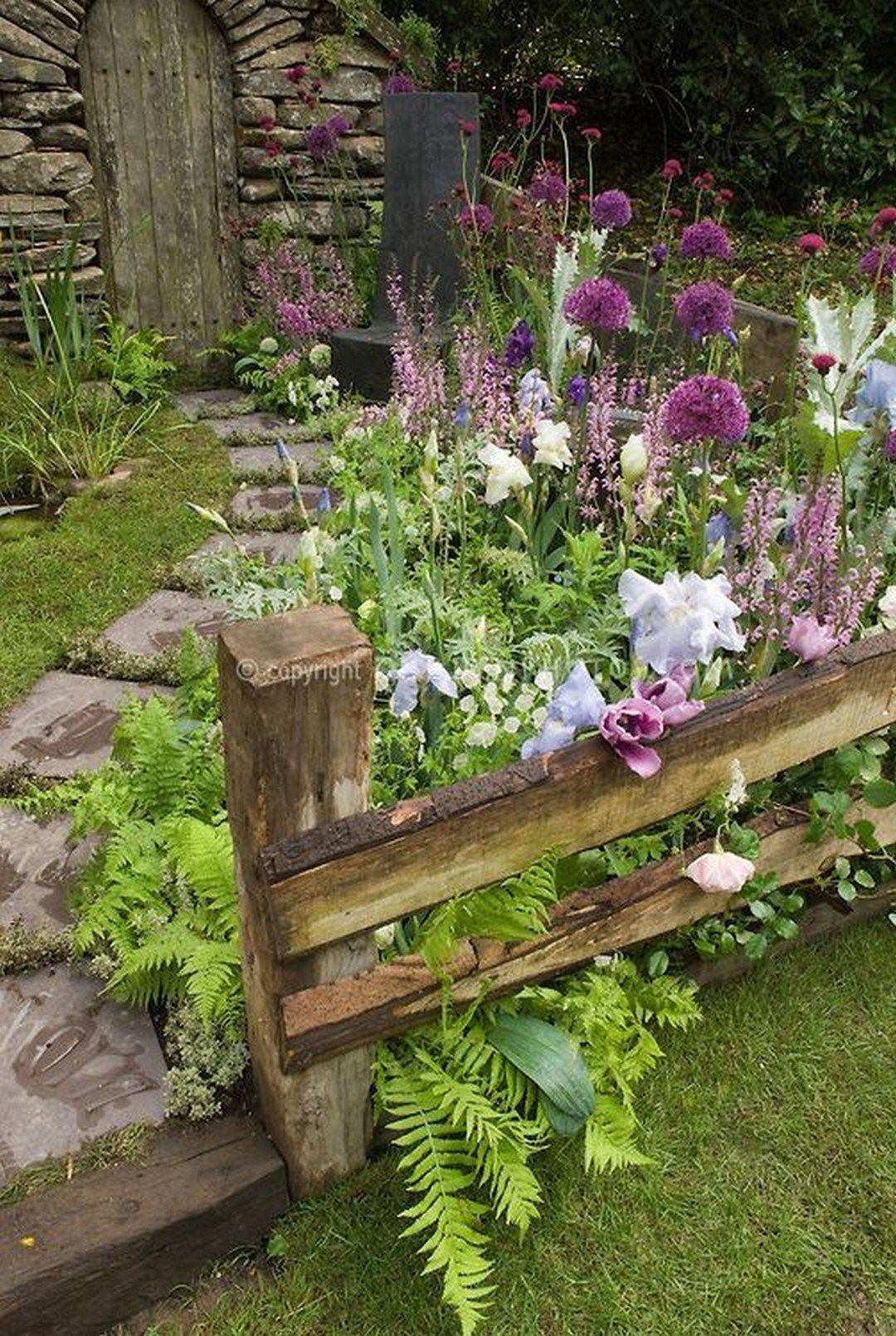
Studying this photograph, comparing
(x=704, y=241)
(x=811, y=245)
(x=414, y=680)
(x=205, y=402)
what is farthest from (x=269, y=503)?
(x=414, y=680)

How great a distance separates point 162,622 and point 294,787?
198 centimetres

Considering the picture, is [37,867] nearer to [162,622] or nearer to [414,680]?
[414,680]

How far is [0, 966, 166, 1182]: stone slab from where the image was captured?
185cm

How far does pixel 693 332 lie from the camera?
2.65 m

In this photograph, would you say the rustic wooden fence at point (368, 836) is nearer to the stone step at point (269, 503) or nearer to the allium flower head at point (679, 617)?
the allium flower head at point (679, 617)

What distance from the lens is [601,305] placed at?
2.58 meters

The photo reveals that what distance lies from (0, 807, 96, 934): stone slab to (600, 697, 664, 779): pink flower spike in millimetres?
1203

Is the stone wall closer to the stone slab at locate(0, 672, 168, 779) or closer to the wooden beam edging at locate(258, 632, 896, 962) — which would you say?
the stone slab at locate(0, 672, 168, 779)

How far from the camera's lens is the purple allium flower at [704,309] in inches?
100

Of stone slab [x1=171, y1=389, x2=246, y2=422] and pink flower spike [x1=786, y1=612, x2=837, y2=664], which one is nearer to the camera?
pink flower spike [x1=786, y1=612, x2=837, y2=664]

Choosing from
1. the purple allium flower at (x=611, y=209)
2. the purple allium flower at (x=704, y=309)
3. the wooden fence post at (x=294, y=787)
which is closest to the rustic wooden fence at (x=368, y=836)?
the wooden fence post at (x=294, y=787)

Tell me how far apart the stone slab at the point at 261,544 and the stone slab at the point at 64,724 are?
2.58 feet

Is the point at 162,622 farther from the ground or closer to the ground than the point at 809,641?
closer to the ground

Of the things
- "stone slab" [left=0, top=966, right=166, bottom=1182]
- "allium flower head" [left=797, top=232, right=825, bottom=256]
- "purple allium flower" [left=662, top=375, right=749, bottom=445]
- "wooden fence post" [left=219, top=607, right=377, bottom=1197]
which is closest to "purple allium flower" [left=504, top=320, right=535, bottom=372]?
"allium flower head" [left=797, top=232, right=825, bottom=256]
